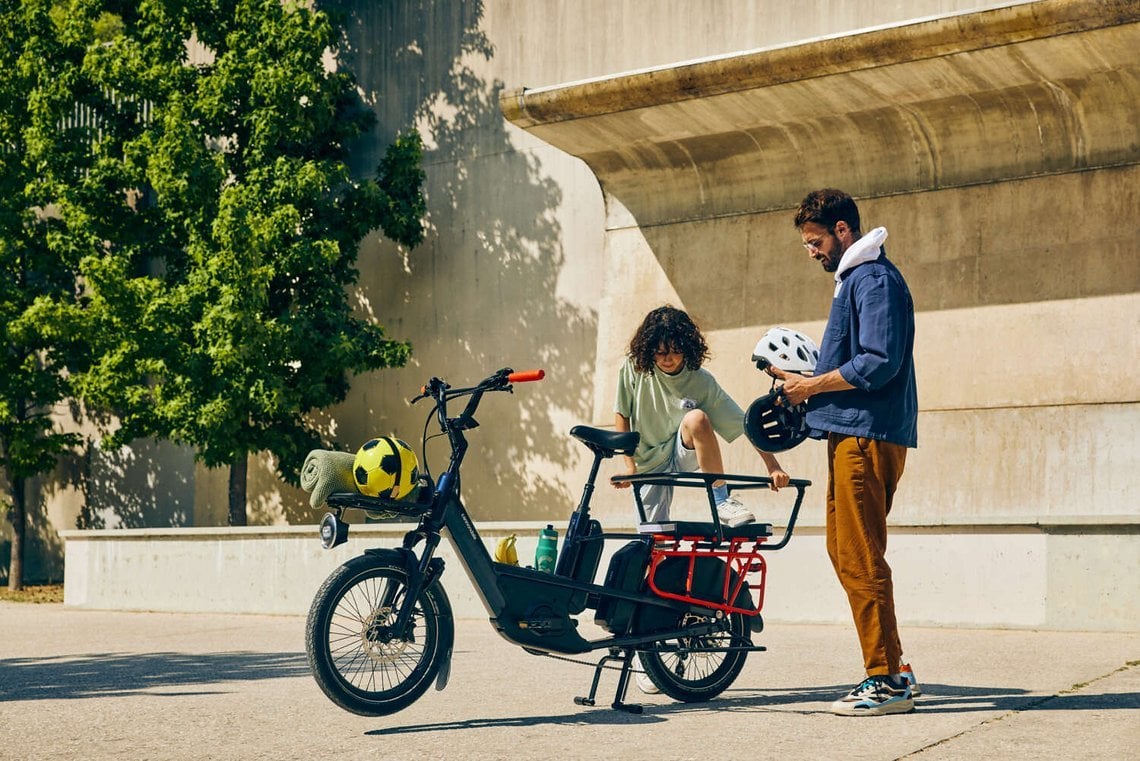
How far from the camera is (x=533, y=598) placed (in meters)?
6.21

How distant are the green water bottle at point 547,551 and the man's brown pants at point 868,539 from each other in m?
1.36

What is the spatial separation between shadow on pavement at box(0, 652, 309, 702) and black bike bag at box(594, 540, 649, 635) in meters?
2.26

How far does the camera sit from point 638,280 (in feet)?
52.5

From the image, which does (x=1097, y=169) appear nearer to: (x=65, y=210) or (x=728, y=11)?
(x=728, y=11)

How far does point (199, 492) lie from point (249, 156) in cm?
561

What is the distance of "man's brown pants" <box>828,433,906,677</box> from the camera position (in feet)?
19.7

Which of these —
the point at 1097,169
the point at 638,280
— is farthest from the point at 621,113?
the point at 1097,169

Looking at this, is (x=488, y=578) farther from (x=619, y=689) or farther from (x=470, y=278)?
(x=470, y=278)

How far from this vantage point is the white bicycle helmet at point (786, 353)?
6.30 meters

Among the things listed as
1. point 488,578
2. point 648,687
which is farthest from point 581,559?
point 648,687

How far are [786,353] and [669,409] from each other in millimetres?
1316

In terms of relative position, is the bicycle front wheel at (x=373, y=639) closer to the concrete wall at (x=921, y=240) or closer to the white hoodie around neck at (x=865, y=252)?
the white hoodie around neck at (x=865, y=252)

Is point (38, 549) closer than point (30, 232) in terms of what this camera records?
No

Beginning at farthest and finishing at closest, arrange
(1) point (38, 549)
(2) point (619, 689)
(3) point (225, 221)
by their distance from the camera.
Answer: (1) point (38, 549) → (3) point (225, 221) → (2) point (619, 689)
